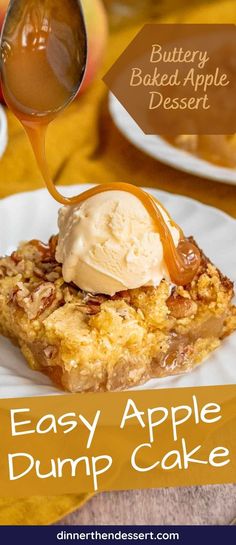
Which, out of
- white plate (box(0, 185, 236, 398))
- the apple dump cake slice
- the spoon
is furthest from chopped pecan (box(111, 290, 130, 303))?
the spoon

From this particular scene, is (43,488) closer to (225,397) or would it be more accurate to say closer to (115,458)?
(115,458)

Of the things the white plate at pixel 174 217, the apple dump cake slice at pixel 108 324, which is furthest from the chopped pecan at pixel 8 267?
the white plate at pixel 174 217

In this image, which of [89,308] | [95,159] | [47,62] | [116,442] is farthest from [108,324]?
[95,159]

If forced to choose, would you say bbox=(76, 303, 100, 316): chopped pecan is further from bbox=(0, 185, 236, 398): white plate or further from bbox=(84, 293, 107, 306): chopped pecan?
bbox=(0, 185, 236, 398): white plate

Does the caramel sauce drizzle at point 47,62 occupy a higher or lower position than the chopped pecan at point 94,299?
higher

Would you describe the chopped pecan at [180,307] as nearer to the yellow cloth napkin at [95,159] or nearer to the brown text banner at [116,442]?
the brown text banner at [116,442]

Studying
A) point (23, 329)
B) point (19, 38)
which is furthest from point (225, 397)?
point (19, 38)
